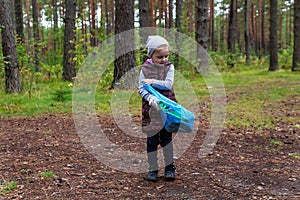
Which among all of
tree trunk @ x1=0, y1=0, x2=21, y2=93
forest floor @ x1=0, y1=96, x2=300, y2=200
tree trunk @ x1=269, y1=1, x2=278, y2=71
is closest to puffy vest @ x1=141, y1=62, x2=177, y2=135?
forest floor @ x1=0, y1=96, x2=300, y2=200

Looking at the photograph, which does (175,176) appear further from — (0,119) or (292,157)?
(0,119)

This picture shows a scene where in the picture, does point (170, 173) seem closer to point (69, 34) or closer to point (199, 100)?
point (199, 100)

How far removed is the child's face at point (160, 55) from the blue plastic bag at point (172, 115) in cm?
27

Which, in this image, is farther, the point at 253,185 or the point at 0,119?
the point at 0,119

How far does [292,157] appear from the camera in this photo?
4832 mm

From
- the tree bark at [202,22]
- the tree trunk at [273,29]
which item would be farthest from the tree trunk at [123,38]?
the tree trunk at [273,29]

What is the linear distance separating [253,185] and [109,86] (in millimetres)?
7032

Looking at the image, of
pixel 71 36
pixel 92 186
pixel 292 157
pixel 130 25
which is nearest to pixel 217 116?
pixel 292 157

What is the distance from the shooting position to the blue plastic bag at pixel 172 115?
3645mm

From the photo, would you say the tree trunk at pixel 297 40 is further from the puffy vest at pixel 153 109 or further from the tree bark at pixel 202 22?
the puffy vest at pixel 153 109

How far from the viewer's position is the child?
3740mm

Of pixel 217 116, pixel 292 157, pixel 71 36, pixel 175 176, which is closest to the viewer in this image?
pixel 175 176

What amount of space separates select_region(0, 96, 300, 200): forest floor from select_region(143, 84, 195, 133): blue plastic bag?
1.89 ft

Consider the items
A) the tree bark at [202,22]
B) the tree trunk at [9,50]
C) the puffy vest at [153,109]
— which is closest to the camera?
the puffy vest at [153,109]
